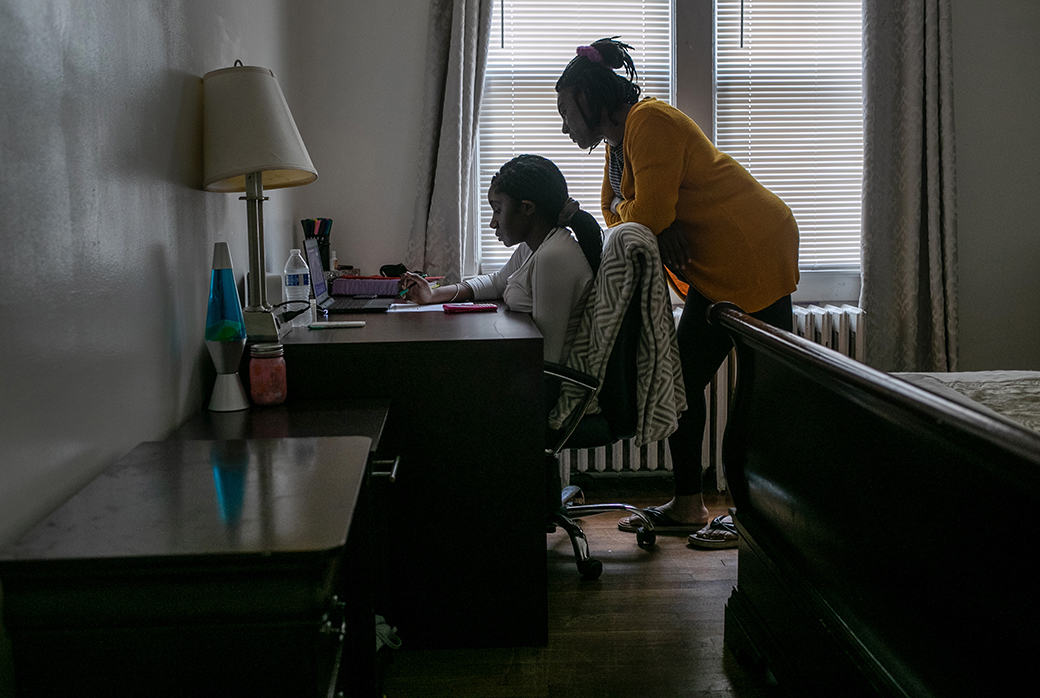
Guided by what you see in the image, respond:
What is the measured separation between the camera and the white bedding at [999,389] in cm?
167

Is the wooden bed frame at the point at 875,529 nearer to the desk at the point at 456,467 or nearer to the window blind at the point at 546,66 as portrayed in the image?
the desk at the point at 456,467

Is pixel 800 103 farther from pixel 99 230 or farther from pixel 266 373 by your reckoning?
pixel 99 230

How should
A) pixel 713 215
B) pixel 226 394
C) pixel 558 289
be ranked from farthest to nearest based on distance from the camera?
pixel 713 215
pixel 558 289
pixel 226 394

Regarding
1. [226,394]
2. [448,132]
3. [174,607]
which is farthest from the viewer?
[448,132]

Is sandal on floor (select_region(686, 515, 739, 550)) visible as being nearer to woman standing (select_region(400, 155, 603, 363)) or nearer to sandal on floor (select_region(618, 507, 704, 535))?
sandal on floor (select_region(618, 507, 704, 535))

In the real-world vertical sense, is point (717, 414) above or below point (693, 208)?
below

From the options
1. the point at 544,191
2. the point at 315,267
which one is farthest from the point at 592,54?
the point at 315,267

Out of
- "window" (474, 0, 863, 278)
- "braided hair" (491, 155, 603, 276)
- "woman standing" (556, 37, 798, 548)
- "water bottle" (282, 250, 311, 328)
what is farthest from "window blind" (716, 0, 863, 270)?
"water bottle" (282, 250, 311, 328)

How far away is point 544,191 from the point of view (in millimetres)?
2217

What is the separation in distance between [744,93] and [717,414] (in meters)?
1.30

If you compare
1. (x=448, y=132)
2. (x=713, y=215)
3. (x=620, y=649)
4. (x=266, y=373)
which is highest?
(x=448, y=132)

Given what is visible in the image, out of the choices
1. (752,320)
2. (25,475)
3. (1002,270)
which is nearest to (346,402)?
(25,475)

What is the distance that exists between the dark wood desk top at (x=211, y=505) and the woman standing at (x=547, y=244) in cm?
102

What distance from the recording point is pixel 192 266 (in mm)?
1588
